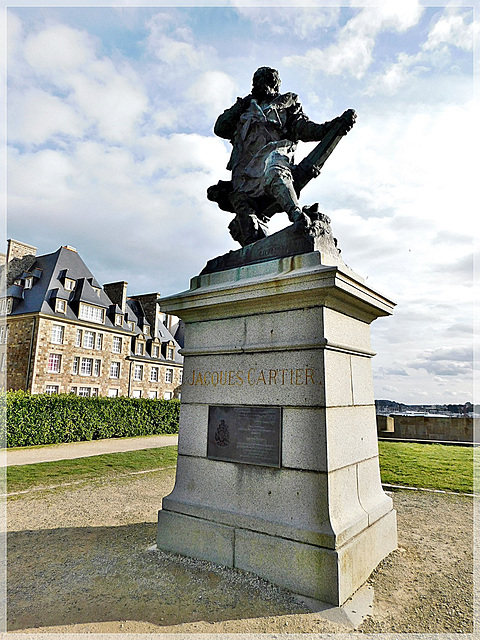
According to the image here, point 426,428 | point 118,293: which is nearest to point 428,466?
point 426,428

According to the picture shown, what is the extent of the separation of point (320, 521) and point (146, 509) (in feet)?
11.7

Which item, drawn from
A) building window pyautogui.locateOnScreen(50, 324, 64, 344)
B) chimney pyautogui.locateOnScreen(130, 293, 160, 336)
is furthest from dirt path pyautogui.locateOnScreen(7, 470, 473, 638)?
chimney pyautogui.locateOnScreen(130, 293, 160, 336)

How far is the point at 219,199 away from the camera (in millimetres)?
5566

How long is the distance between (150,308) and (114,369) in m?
8.35

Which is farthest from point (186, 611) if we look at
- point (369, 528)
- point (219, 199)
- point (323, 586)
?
point (219, 199)

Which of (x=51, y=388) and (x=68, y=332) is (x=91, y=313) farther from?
(x=51, y=388)

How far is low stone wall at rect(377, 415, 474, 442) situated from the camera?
15055mm

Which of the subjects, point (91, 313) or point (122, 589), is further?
point (91, 313)

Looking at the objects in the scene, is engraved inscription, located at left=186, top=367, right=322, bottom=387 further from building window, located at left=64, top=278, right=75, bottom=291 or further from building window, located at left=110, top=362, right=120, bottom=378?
building window, located at left=110, top=362, right=120, bottom=378

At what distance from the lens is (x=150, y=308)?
39125 millimetres

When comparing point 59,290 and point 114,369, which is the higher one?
point 59,290

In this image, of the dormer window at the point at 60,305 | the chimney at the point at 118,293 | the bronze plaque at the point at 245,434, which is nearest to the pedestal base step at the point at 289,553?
the bronze plaque at the point at 245,434

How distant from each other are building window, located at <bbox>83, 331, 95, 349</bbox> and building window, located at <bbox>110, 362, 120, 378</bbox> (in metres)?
2.74

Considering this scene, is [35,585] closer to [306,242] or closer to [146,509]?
[146,509]
